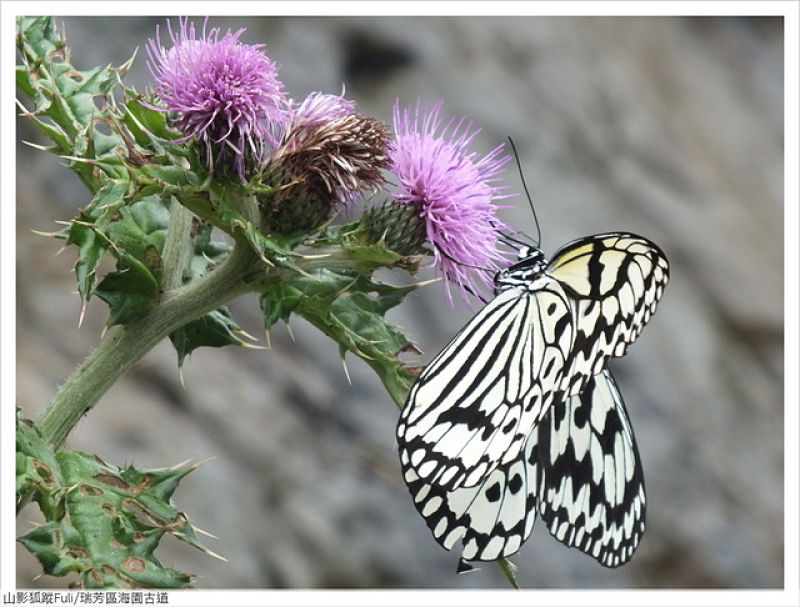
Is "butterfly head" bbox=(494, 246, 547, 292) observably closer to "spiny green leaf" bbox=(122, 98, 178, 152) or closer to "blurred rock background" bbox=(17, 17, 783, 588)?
"spiny green leaf" bbox=(122, 98, 178, 152)

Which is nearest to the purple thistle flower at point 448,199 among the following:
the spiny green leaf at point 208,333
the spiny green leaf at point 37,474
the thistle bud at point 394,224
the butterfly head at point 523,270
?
the thistle bud at point 394,224

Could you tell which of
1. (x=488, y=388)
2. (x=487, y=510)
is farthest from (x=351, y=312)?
(x=487, y=510)

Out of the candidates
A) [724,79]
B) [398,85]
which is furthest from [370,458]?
[724,79]

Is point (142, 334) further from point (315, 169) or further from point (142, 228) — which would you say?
point (315, 169)

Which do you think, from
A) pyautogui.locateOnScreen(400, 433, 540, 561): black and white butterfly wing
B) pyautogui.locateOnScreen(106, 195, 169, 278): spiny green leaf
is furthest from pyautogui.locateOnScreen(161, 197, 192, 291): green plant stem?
pyautogui.locateOnScreen(400, 433, 540, 561): black and white butterfly wing

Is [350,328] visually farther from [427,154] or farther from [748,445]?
[748,445]
